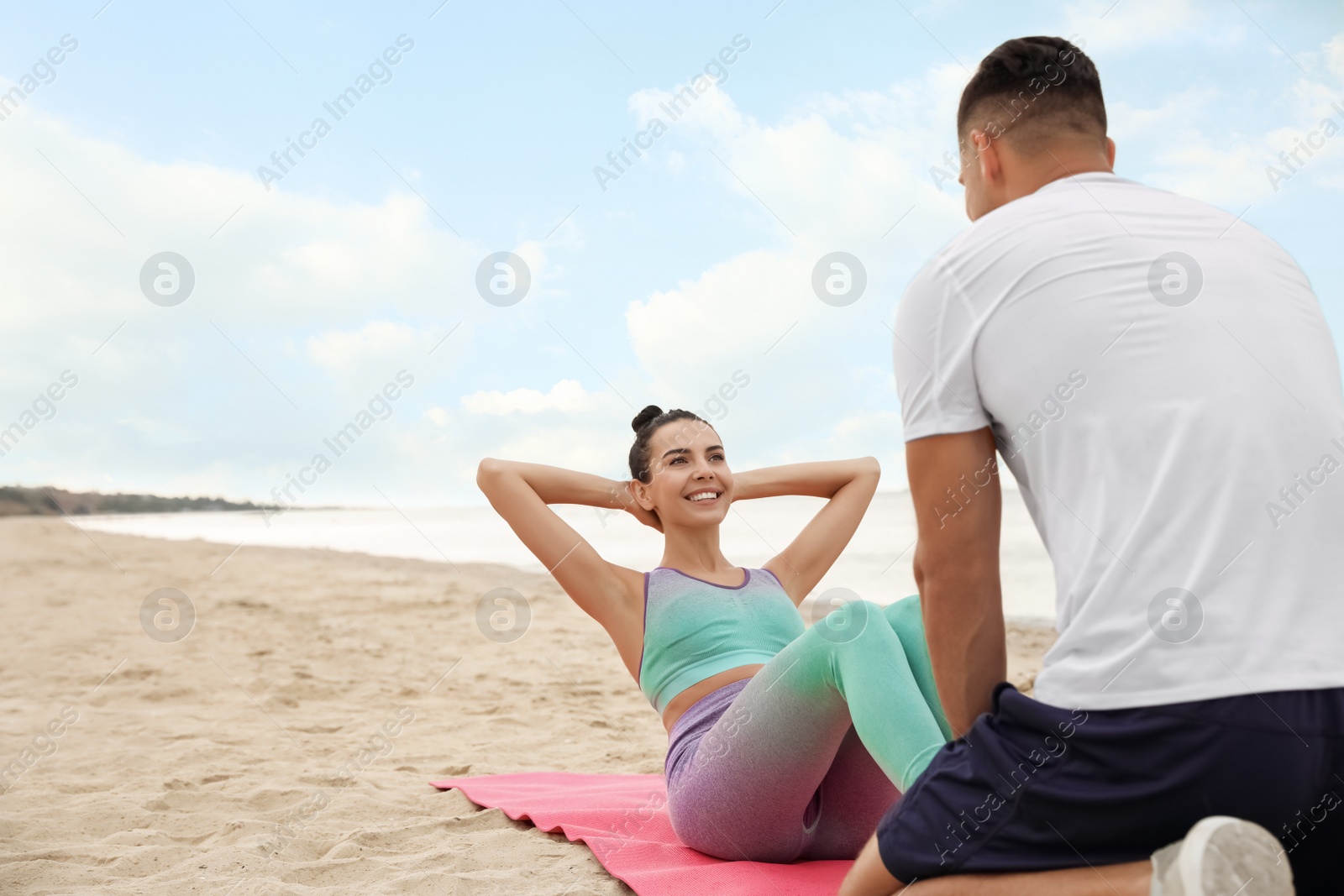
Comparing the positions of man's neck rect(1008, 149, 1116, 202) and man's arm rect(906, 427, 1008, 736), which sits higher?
man's neck rect(1008, 149, 1116, 202)

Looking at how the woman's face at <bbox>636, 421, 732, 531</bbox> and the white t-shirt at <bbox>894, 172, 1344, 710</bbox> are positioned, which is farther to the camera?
the woman's face at <bbox>636, 421, 732, 531</bbox>

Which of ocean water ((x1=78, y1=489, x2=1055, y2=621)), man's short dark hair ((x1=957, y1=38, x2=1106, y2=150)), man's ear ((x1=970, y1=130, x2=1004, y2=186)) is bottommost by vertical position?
ocean water ((x1=78, y1=489, x2=1055, y2=621))

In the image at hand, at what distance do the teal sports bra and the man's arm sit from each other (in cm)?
138

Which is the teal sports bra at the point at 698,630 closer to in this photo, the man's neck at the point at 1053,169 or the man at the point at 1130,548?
the man at the point at 1130,548

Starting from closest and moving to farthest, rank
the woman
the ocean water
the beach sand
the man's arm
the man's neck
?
1. the man's arm
2. the man's neck
3. the woman
4. the beach sand
5. the ocean water

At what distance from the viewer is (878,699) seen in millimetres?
1994

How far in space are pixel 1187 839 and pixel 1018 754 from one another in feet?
0.76

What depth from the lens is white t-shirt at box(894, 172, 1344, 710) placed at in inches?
50.9

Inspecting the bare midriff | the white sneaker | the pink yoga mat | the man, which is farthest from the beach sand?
the white sneaker

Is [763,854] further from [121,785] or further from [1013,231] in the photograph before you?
[121,785]

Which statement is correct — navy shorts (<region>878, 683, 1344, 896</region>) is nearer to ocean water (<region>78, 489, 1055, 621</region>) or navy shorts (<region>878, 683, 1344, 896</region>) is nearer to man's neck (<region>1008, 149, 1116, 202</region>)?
man's neck (<region>1008, 149, 1116, 202</region>)

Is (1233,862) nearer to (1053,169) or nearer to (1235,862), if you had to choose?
(1235,862)

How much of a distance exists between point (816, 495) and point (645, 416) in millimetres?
717

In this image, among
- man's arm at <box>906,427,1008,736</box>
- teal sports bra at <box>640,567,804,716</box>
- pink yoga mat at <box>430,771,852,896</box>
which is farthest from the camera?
teal sports bra at <box>640,567,804,716</box>
